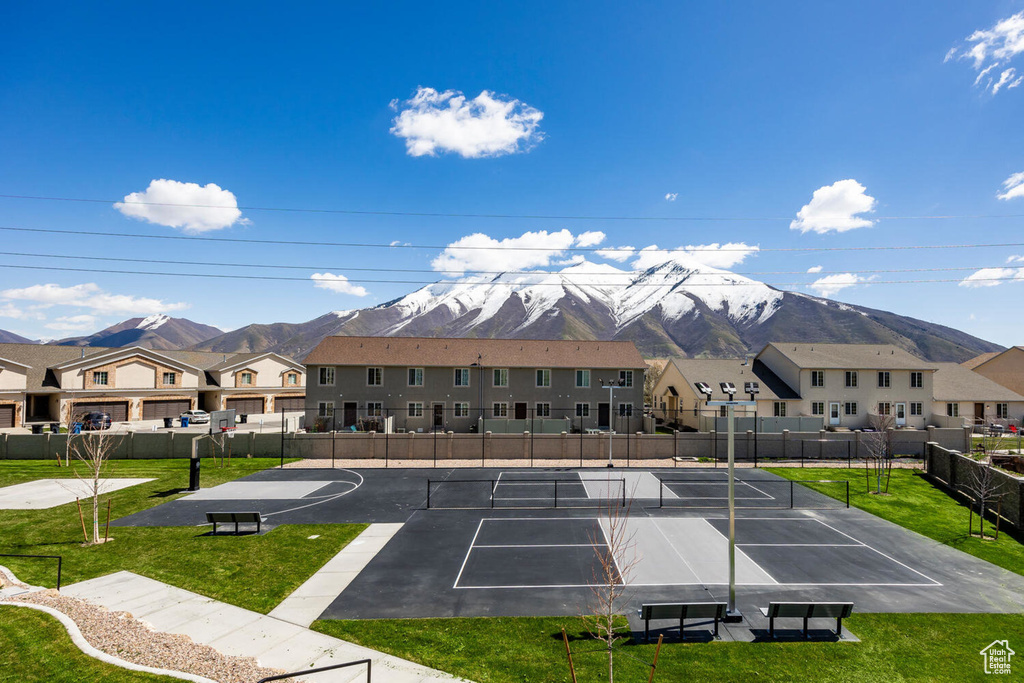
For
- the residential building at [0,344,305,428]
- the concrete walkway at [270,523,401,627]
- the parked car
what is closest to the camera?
the concrete walkway at [270,523,401,627]

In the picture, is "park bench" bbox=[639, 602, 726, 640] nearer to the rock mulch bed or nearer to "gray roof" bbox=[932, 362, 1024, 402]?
the rock mulch bed

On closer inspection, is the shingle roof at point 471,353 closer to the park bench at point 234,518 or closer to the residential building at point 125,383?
the residential building at point 125,383

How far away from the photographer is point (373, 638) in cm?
1251

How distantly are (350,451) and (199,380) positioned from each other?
128 feet

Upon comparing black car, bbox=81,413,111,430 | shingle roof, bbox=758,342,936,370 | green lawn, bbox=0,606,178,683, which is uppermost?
shingle roof, bbox=758,342,936,370

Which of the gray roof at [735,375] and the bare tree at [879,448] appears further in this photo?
the gray roof at [735,375]

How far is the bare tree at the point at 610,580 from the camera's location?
1048 centimetres

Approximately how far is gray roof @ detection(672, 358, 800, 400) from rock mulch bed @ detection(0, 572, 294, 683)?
156ft

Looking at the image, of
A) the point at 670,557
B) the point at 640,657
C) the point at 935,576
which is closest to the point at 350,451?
the point at 670,557

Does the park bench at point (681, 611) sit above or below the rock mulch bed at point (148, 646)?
above

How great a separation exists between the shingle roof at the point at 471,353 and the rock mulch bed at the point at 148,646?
3618 centimetres

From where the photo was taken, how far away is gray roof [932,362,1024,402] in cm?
5172

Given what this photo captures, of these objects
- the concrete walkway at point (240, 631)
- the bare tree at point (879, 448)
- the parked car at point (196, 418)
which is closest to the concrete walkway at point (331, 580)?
the concrete walkway at point (240, 631)

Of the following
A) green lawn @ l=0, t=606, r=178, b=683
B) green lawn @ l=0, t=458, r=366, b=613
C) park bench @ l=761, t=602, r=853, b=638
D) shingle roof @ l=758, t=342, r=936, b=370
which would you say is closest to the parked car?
green lawn @ l=0, t=458, r=366, b=613
